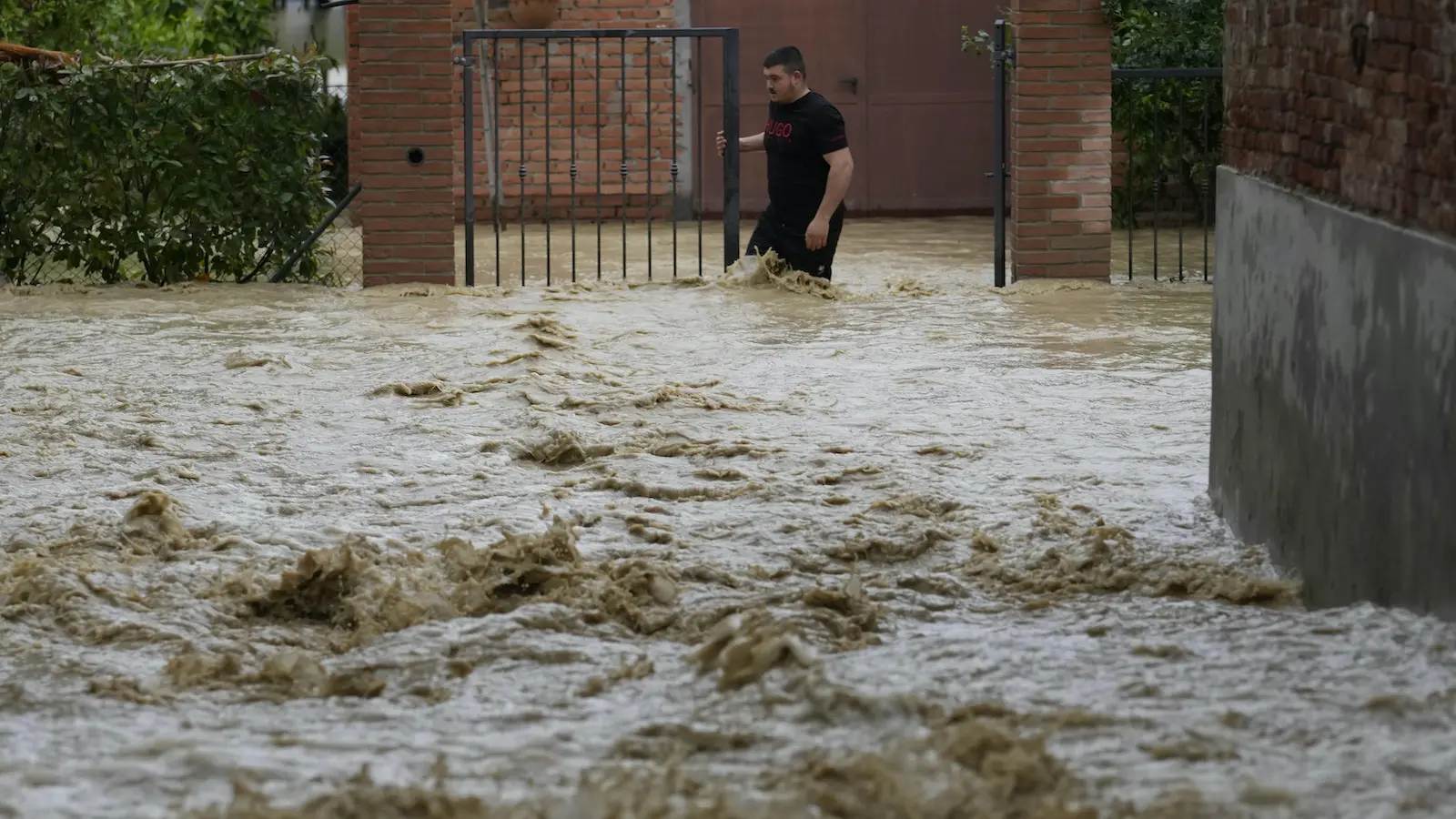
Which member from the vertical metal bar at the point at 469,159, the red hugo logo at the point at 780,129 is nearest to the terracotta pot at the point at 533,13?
the vertical metal bar at the point at 469,159

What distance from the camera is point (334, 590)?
4.18 metres

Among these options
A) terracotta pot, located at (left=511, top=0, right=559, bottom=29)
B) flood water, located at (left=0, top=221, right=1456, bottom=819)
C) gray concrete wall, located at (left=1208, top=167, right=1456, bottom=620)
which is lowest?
flood water, located at (left=0, top=221, right=1456, bottom=819)

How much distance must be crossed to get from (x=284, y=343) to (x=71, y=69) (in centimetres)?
281

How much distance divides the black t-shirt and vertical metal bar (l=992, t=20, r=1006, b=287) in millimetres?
1067

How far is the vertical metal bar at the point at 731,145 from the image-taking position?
10211 millimetres

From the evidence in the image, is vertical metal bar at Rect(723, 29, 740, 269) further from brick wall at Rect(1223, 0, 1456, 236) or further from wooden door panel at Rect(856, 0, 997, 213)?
brick wall at Rect(1223, 0, 1456, 236)

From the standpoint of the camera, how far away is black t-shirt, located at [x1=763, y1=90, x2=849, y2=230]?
945 cm

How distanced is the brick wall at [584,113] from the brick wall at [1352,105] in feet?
33.9

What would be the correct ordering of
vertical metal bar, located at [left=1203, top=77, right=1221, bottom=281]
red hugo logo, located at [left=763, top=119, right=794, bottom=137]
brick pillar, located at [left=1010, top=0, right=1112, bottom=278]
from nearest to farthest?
red hugo logo, located at [left=763, top=119, right=794, bottom=137]
brick pillar, located at [left=1010, top=0, right=1112, bottom=278]
vertical metal bar, located at [left=1203, top=77, right=1221, bottom=281]

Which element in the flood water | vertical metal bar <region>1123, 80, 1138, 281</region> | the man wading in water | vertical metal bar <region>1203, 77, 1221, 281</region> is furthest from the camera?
vertical metal bar <region>1123, 80, 1138, 281</region>

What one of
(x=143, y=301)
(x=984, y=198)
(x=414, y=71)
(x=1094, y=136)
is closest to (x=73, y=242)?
(x=143, y=301)

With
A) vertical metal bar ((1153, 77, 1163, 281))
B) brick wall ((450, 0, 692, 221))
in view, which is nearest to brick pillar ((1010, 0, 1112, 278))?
vertical metal bar ((1153, 77, 1163, 281))

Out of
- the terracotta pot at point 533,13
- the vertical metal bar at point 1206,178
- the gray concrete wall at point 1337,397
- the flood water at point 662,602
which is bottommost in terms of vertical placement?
the flood water at point 662,602

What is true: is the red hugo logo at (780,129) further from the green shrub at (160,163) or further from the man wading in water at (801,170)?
the green shrub at (160,163)
